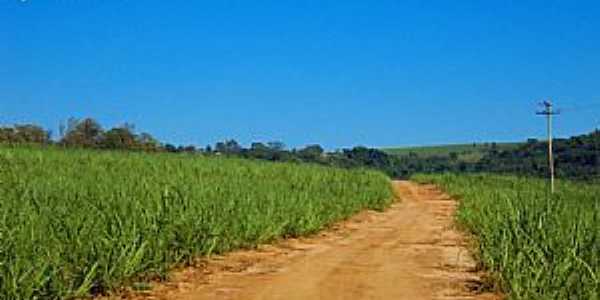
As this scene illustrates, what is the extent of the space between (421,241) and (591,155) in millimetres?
58524

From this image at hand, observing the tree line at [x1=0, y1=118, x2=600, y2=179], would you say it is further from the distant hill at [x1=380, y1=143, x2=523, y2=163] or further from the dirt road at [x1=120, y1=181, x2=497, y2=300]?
the dirt road at [x1=120, y1=181, x2=497, y2=300]

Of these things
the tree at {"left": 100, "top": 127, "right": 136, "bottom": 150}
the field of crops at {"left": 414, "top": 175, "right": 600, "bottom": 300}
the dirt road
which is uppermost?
the tree at {"left": 100, "top": 127, "right": 136, "bottom": 150}

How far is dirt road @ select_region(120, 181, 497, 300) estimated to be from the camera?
10.0 metres

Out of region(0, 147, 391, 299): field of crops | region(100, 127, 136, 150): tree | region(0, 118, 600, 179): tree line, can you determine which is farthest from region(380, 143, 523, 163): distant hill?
region(0, 147, 391, 299): field of crops

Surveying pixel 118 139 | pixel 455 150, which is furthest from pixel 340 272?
pixel 455 150

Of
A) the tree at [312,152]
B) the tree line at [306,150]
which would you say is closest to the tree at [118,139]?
the tree line at [306,150]

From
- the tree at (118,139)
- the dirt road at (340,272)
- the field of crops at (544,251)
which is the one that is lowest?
the dirt road at (340,272)

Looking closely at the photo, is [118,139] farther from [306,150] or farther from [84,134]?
[306,150]

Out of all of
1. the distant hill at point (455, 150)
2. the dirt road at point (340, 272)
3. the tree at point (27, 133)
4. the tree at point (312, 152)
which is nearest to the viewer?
the dirt road at point (340, 272)

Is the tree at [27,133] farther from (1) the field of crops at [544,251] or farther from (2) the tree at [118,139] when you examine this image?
(1) the field of crops at [544,251]

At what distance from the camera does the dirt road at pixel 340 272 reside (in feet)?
32.9

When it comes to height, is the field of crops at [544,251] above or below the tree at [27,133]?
below

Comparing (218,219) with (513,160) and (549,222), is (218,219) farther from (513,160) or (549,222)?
(513,160)

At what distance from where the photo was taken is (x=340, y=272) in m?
11.6
